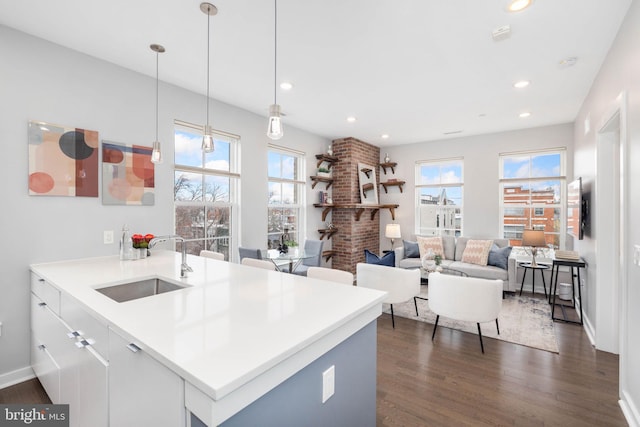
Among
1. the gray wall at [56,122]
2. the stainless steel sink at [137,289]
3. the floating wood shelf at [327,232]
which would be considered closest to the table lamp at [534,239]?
the floating wood shelf at [327,232]

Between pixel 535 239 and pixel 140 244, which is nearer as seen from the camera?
pixel 140 244

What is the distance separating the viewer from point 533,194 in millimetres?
5246

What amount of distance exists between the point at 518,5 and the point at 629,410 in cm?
278

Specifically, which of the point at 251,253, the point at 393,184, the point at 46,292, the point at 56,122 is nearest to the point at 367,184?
the point at 393,184

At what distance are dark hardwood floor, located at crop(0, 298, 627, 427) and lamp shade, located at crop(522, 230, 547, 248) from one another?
5.25ft

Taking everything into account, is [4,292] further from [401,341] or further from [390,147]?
[390,147]

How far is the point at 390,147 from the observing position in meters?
6.59

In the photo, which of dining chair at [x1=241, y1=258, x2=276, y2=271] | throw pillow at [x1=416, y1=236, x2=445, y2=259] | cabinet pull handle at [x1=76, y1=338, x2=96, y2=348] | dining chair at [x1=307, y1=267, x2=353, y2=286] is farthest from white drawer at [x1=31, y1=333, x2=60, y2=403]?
throw pillow at [x1=416, y1=236, x2=445, y2=259]

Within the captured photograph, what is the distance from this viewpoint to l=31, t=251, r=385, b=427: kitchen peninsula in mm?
915

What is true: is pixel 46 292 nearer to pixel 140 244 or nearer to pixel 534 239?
pixel 140 244

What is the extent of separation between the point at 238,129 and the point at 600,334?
467 centimetres

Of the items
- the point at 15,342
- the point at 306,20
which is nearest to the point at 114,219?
the point at 15,342

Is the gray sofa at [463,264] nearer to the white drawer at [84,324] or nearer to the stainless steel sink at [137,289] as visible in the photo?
the stainless steel sink at [137,289]

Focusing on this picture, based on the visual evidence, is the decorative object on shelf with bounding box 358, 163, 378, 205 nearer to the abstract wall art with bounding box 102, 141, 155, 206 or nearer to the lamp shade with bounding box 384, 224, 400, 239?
the lamp shade with bounding box 384, 224, 400, 239
